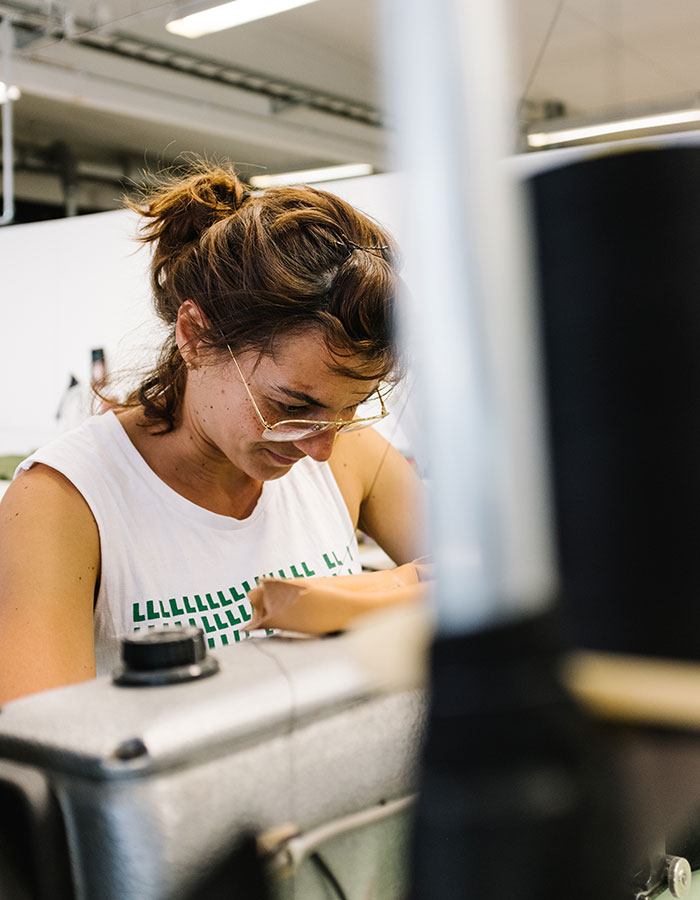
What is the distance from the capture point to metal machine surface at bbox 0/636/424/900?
0.98ft

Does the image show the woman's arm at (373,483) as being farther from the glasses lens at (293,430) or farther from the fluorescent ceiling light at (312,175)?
the fluorescent ceiling light at (312,175)

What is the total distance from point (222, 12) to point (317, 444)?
295cm

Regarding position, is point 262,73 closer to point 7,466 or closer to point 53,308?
point 53,308

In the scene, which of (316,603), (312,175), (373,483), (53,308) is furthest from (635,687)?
(312,175)

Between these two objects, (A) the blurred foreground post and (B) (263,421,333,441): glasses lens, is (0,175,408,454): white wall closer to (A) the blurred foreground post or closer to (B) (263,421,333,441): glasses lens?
(B) (263,421,333,441): glasses lens

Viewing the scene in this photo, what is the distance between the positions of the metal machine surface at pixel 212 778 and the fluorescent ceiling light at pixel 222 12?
3548 mm

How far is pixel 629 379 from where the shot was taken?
0.74 ft

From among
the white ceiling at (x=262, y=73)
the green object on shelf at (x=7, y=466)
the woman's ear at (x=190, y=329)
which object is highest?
the white ceiling at (x=262, y=73)

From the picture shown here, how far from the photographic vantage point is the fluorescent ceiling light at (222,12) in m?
3.48

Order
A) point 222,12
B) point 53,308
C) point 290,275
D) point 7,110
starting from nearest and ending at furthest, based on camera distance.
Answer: point 290,275, point 222,12, point 53,308, point 7,110

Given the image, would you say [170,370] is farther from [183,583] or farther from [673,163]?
[673,163]

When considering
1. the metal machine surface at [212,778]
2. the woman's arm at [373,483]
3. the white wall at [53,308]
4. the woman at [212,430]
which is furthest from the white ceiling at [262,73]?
the metal machine surface at [212,778]

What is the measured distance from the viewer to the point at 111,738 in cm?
31

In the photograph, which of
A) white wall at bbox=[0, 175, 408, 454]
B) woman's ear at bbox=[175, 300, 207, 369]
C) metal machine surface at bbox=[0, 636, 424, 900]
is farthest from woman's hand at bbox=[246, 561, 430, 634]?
white wall at bbox=[0, 175, 408, 454]
